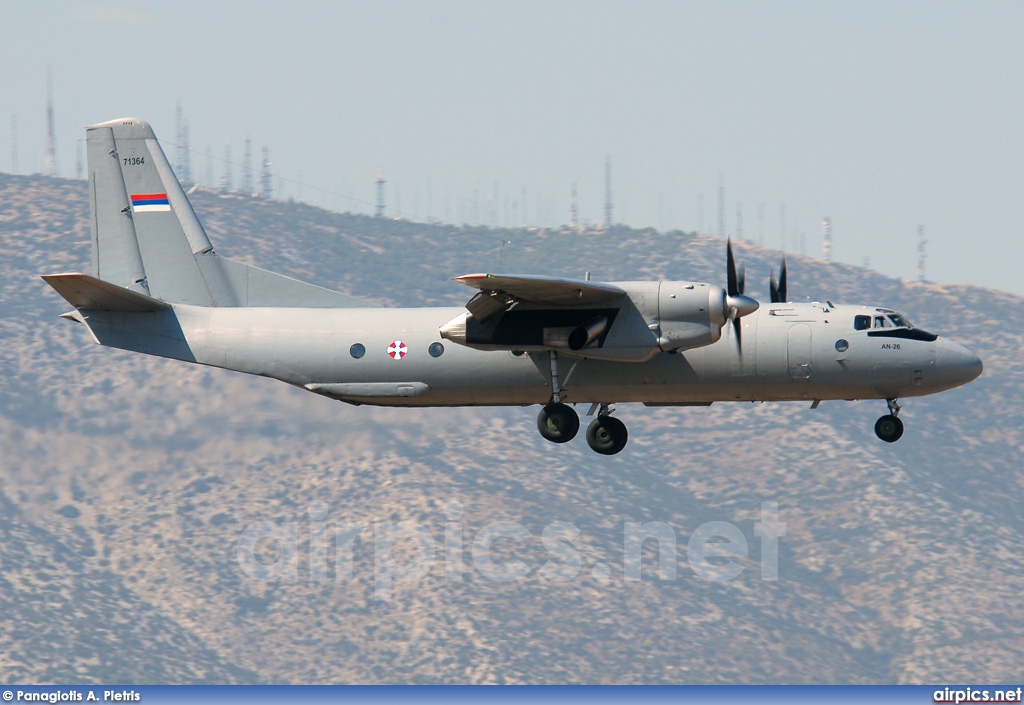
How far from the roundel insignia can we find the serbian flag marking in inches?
335

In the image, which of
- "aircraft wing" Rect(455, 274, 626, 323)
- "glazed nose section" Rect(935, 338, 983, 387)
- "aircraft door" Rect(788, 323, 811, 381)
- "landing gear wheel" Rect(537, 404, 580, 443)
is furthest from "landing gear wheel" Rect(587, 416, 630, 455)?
"glazed nose section" Rect(935, 338, 983, 387)

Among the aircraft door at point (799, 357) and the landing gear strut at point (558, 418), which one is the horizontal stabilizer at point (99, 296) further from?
the aircraft door at point (799, 357)

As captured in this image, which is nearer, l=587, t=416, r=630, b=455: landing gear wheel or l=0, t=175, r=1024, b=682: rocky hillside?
l=587, t=416, r=630, b=455: landing gear wheel

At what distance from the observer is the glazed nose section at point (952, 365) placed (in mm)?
35375

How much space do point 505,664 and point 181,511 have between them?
1200 inches

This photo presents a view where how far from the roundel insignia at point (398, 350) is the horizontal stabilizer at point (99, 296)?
5885 mm

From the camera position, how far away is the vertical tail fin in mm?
39469

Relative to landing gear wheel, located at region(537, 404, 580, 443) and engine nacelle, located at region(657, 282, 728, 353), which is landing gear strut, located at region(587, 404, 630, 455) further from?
engine nacelle, located at region(657, 282, 728, 353)

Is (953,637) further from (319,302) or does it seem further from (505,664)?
(319,302)

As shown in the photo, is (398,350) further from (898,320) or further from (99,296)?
(898,320)

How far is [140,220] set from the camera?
4019cm

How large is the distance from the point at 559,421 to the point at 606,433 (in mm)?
2101

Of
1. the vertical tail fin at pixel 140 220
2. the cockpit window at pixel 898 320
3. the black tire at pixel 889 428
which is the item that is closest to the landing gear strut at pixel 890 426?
the black tire at pixel 889 428

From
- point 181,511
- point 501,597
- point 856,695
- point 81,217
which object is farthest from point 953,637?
point 81,217
